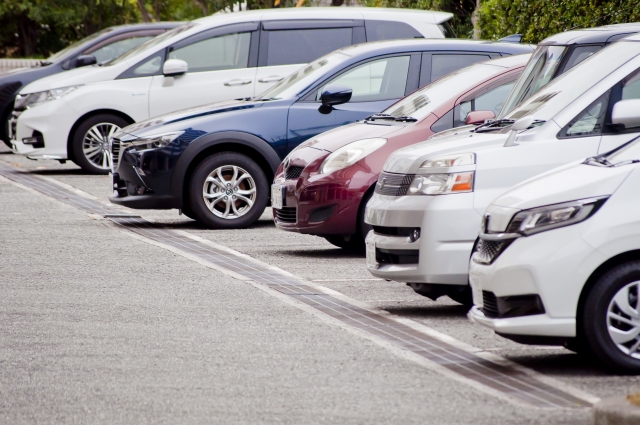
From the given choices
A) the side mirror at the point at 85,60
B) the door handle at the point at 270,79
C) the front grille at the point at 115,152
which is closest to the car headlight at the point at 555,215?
the front grille at the point at 115,152

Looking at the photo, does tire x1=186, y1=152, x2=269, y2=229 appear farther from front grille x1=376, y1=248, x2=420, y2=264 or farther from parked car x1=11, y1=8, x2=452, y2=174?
front grille x1=376, y1=248, x2=420, y2=264

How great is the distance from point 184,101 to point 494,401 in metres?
11.1

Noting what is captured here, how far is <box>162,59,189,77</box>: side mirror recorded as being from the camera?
15461mm

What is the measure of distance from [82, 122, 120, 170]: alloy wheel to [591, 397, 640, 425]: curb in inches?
499

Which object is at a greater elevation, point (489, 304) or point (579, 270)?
point (579, 270)

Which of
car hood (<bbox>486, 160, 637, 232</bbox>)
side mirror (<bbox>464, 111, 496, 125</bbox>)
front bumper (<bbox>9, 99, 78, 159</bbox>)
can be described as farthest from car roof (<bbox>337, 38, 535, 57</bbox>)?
front bumper (<bbox>9, 99, 78, 159</bbox>)

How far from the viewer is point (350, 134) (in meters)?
9.83

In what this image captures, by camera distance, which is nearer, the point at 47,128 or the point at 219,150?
the point at 219,150

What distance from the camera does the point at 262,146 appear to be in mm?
11828

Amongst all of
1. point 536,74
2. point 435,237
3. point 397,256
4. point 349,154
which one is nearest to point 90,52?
point 349,154

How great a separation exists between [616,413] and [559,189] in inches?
63.3

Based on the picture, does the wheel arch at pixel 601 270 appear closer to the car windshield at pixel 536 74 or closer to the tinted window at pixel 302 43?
Result: the car windshield at pixel 536 74

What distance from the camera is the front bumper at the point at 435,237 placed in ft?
23.4

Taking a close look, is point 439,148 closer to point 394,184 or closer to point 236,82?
point 394,184
